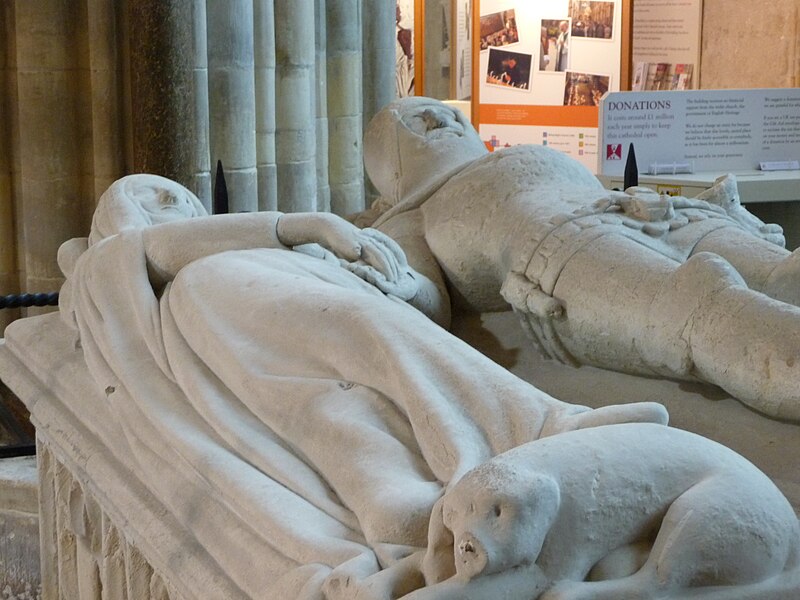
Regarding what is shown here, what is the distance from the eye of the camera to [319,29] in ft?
20.5

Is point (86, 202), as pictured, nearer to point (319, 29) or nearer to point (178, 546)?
point (319, 29)

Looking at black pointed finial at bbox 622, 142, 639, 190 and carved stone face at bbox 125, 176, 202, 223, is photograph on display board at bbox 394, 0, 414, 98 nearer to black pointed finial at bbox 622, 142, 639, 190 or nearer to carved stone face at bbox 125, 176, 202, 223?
black pointed finial at bbox 622, 142, 639, 190

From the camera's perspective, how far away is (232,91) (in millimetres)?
5480

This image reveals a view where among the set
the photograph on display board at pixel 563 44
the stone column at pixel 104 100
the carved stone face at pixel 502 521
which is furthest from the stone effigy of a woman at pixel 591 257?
the photograph on display board at pixel 563 44

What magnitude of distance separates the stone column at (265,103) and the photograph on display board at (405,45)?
3.15 m

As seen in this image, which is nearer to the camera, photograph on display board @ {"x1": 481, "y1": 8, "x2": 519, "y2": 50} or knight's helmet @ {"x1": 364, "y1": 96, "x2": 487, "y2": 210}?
knight's helmet @ {"x1": 364, "y1": 96, "x2": 487, "y2": 210}

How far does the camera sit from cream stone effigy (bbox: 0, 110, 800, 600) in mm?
1686

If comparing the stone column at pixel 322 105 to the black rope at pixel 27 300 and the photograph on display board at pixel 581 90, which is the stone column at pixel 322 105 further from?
the black rope at pixel 27 300

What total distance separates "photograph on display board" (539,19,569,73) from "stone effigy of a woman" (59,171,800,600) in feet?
15.7

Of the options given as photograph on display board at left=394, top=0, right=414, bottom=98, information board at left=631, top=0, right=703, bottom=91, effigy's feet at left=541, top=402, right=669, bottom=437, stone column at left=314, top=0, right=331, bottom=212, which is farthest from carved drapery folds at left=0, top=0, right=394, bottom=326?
effigy's feet at left=541, top=402, right=669, bottom=437

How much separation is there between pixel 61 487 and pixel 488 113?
534cm

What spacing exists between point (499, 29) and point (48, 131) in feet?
11.2

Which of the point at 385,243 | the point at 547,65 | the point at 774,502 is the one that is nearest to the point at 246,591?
the point at 774,502

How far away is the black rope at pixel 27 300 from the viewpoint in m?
4.04
